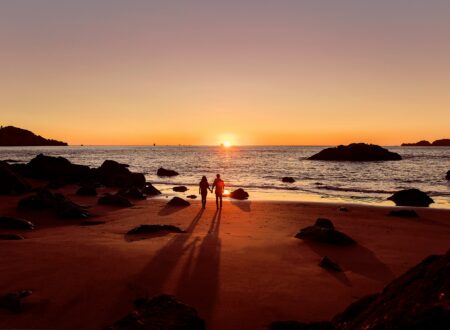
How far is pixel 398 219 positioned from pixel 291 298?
13.7m

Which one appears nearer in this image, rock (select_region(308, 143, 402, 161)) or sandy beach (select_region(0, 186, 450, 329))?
sandy beach (select_region(0, 186, 450, 329))

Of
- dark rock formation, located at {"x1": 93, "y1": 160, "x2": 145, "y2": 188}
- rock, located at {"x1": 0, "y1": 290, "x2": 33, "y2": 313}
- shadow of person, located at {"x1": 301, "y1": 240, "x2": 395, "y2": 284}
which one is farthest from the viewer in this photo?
dark rock formation, located at {"x1": 93, "y1": 160, "x2": 145, "y2": 188}

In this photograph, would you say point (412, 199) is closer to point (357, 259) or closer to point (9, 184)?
point (357, 259)

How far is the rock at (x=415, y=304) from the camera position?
11.3 ft

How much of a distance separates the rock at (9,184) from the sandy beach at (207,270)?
12972 millimetres

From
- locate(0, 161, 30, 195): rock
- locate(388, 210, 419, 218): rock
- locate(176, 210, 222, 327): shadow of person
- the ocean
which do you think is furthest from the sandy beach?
the ocean

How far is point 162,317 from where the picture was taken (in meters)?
5.46

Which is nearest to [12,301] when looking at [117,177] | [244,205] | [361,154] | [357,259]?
[357,259]

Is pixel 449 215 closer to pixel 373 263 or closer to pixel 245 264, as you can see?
pixel 373 263

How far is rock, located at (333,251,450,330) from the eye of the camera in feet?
11.3

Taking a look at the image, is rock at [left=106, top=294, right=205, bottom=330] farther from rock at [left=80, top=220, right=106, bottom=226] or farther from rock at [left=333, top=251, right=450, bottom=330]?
rock at [left=80, top=220, right=106, bottom=226]

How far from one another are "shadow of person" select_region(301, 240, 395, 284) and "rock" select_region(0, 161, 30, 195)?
23.4 meters

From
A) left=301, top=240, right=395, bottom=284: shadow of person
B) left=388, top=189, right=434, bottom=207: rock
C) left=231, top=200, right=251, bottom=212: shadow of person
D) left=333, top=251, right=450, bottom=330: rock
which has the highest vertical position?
left=333, top=251, right=450, bottom=330: rock

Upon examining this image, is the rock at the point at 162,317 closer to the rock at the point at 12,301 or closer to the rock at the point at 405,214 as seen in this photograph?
the rock at the point at 12,301
